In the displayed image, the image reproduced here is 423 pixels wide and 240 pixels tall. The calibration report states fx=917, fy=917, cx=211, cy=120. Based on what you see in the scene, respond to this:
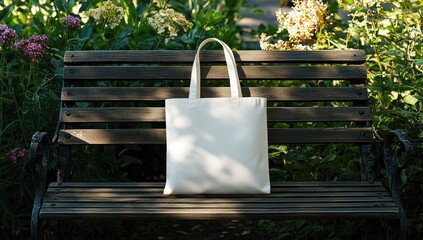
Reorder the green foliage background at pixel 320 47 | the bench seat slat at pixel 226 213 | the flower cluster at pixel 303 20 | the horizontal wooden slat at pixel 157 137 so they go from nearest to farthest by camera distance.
Result: 1. the bench seat slat at pixel 226 213
2. the horizontal wooden slat at pixel 157 137
3. the green foliage background at pixel 320 47
4. the flower cluster at pixel 303 20

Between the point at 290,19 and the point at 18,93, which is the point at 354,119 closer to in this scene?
the point at 290,19

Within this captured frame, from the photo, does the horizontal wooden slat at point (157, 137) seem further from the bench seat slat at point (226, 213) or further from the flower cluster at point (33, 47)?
the bench seat slat at point (226, 213)

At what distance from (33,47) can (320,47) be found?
1454mm

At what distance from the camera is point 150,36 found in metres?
4.92

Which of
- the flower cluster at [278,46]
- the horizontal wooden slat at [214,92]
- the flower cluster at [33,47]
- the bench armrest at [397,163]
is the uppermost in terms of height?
the flower cluster at [33,47]

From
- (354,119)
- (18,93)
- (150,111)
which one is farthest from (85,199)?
(354,119)

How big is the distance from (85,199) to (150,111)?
608 mm

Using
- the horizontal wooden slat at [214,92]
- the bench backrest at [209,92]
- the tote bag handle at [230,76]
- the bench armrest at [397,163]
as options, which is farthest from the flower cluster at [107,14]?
the bench armrest at [397,163]

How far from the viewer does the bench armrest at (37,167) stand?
357cm

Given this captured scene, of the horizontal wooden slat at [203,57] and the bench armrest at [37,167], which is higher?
the horizontal wooden slat at [203,57]

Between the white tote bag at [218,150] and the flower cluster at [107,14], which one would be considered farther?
the flower cluster at [107,14]

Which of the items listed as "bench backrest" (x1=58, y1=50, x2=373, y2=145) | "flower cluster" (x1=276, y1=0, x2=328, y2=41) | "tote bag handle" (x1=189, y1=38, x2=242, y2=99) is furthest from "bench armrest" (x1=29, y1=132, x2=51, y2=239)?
"flower cluster" (x1=276, y1=0, x2=328, y2=41)

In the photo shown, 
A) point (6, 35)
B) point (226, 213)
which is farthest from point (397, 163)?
point (6, 35)

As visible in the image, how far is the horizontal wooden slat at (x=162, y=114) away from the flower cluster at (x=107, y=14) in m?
0.48
